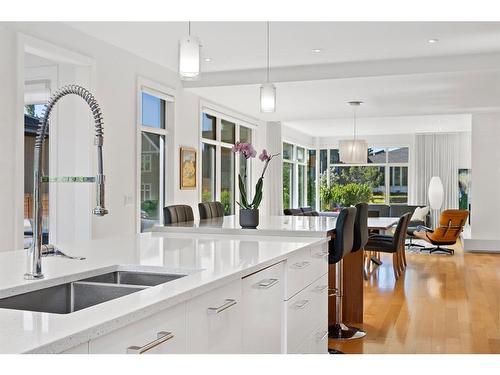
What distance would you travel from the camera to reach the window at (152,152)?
6.82 m

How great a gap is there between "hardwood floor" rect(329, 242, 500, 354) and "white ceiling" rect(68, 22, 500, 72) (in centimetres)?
258

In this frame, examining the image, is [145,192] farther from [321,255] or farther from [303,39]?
[321,255]

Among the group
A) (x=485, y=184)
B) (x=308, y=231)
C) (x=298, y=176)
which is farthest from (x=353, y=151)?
(x=308, y=231)

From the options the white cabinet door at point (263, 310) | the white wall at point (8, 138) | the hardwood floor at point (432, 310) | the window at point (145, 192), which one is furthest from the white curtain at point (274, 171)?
the white cabinet door at point (263, 310)

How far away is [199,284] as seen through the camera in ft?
5.37

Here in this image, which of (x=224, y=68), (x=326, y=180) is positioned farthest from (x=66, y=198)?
(x=326, y=180)

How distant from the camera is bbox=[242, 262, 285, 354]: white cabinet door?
2066mm

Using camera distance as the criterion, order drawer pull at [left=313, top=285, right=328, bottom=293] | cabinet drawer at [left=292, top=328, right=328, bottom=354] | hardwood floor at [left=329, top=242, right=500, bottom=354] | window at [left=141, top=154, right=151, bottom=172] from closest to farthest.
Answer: cabinet drawer at [left=292, top=328, right=328, bottom=354] < drawer pull at [left=313, top=285, right=328, bottom=293] < hardwood floor at [left=329, top=242, right=500, bottom=354] < window at [left=141, top=154, right=151, bottom=172]

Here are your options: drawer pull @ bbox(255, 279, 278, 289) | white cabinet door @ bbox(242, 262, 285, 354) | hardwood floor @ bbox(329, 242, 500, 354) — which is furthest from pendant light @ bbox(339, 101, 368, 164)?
drawer pull @ bbox(255, 279, 278, 289)

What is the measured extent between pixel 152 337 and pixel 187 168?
20.7ft

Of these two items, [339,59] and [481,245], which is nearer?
[339,59]

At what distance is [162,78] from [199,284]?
18.6ft

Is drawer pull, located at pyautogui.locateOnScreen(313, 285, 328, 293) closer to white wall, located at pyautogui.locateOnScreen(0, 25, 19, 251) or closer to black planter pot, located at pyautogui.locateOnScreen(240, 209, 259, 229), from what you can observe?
black planter pot, located at pyautogui.locateOnScreen(240, 209, 259, 229)

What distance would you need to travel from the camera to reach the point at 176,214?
166 inches
